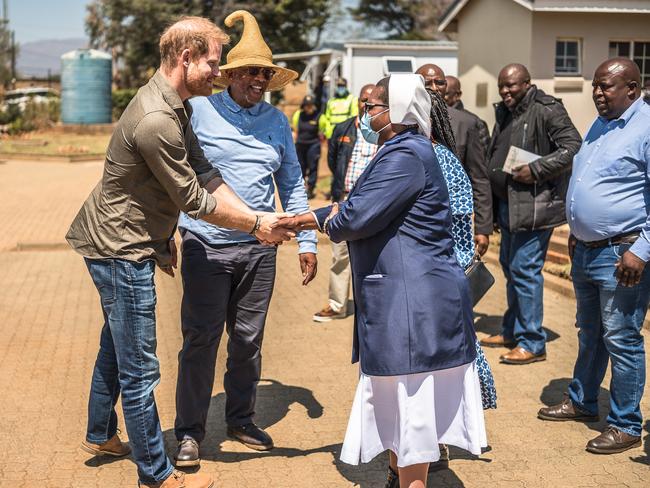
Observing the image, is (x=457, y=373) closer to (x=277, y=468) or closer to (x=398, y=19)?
(x=277, y=468)

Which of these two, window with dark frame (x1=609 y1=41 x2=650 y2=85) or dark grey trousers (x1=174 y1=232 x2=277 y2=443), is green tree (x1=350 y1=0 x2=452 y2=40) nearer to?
window with dark frame (x1=609 y1=41 x2=650 y2=85)

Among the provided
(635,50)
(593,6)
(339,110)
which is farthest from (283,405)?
(635,50)

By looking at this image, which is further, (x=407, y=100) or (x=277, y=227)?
(x=277, y=227)

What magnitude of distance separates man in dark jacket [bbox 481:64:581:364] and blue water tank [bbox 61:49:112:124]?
3018 centimetres

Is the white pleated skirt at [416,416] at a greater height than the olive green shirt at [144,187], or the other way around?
the olive green shirt at [144,187]

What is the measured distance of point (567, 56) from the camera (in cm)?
1661

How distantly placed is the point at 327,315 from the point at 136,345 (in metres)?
4.15

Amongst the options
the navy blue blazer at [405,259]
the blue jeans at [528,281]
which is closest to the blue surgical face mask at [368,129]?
the navy blue blazer at [405,259]

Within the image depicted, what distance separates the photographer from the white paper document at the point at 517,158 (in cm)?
664

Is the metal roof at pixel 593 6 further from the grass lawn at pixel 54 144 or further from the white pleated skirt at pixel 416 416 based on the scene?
the grass lawn at pixel 54 144

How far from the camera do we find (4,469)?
4777 mm

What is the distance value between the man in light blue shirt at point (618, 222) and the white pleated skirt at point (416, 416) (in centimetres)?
125

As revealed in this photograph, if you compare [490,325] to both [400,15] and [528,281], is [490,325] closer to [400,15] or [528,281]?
[528,281]

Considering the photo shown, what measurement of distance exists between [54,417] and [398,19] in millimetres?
57053
